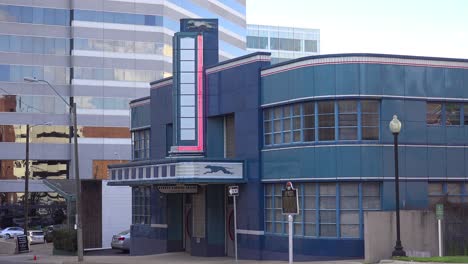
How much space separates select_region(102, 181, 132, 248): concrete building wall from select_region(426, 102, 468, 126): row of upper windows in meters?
22.2

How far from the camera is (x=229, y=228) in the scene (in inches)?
1292

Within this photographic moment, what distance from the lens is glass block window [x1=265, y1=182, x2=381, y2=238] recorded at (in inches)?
1077

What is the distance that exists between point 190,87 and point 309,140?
21.7 feet

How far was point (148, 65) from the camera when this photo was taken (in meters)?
84.1

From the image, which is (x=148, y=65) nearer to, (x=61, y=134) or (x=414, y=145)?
(x=61, y=134)

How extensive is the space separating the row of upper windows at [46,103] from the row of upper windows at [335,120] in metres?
56.5

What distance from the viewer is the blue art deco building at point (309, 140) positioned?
2750cm

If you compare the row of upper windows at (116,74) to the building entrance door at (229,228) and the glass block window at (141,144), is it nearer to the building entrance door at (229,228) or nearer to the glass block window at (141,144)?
the glass block window at (141,144)

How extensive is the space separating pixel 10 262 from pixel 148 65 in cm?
4857

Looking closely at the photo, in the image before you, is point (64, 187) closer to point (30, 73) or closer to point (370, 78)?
point (370, 78)

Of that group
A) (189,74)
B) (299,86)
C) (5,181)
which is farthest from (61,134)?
(299,86)

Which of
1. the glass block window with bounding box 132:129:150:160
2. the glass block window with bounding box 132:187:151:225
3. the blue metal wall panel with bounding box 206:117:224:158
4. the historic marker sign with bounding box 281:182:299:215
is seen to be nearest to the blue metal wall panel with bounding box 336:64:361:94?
the blue metal wall panel with bounding box 206:117:224:158

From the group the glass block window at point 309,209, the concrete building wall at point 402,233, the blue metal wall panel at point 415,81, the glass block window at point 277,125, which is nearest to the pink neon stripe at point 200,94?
the glass block window at point 277,125

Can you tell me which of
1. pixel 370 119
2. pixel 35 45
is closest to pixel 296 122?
pixel 370 119
